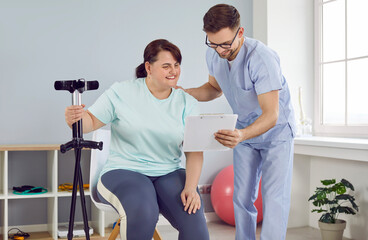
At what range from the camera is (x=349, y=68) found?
11.4 ft

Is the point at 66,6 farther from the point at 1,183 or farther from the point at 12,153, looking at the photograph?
the point at 1,183

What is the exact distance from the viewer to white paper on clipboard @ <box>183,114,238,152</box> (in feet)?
5.58

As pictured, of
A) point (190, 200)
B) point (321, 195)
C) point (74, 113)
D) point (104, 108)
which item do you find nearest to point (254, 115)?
point (190, 200)

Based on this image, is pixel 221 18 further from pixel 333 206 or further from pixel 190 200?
pixel 333 206

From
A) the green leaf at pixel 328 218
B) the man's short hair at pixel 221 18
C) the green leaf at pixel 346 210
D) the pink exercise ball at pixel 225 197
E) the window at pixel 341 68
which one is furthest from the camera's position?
the pink exercise ball at pixel 225 197

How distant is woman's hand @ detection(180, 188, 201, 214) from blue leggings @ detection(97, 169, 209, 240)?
19 mm

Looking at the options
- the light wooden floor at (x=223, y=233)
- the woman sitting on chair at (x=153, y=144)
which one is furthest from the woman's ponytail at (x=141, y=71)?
the light wooden floor at (x=223, y=233)

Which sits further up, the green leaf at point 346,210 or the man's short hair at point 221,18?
the man's short hair at point 221,18

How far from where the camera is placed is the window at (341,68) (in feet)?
11.1

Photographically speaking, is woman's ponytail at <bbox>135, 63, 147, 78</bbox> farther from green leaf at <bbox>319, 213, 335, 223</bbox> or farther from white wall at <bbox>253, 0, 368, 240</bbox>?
white wall at <bbox>253, 0, 368, 240</bbox>

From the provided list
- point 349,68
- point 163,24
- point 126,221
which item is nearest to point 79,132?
point 126,221

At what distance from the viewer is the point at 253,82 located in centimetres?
209

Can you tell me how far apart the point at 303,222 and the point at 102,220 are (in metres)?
1.54

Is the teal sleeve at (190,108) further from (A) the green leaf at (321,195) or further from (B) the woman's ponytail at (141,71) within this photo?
(A) the green leaf at (321,195)
